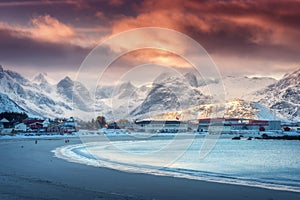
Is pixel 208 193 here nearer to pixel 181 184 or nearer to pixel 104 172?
pixel 181 184

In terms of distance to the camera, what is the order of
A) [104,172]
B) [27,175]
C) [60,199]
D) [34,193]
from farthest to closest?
[104,172]
[27,175]
[34,193]
[60,199]

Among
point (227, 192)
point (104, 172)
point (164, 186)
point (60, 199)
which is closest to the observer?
point (60, 199)

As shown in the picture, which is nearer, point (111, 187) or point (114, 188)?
point (114, 188)

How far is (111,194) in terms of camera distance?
21.2 m

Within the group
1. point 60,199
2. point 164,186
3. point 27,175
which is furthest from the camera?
point 27,175

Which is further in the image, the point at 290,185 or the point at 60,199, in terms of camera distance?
the point at 290,185

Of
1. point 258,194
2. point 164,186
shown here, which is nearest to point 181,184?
point 164,186

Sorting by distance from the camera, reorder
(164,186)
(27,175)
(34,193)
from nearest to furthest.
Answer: (34,193)
(164,186)
(27,175)

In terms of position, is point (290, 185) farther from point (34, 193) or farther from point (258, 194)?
point (34, 193)

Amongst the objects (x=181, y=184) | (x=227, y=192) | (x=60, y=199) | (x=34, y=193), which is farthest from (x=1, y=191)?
(x=227, y=192)

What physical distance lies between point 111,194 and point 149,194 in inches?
80.9

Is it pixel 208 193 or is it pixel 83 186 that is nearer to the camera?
pixel 208 193

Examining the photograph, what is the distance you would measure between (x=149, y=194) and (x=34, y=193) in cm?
605

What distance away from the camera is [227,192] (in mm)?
22766
